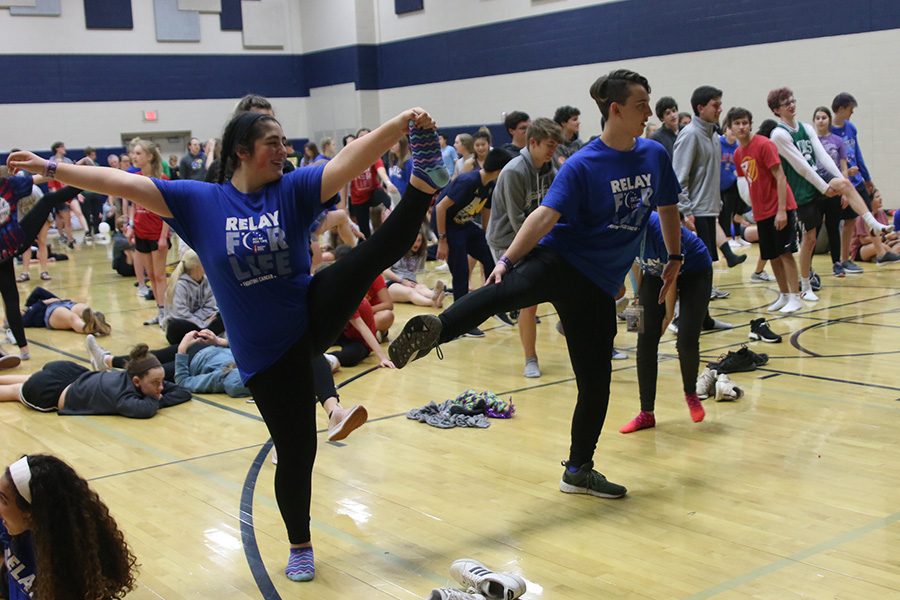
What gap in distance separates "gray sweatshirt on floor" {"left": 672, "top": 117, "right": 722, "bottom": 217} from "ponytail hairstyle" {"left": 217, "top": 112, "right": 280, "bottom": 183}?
578 centimetres

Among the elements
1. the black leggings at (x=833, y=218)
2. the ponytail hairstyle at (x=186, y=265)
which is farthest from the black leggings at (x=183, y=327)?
the black leggings at (x=833, y=218)

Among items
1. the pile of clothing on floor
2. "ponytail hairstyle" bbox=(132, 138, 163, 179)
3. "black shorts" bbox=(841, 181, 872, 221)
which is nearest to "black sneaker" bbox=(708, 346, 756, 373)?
the pile of clothing on floor

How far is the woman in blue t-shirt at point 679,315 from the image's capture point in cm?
597

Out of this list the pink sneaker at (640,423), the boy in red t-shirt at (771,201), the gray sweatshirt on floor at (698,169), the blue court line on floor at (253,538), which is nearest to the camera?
the blue court line on floor at (253,538)

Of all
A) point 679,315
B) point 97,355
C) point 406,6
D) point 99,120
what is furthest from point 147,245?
point 99,120

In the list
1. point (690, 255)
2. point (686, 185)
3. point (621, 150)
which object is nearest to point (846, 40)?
point (686, 185)

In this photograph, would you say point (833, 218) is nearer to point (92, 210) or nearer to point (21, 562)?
point (21, 562)

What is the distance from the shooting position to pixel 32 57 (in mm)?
23344

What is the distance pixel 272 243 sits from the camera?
148 inches

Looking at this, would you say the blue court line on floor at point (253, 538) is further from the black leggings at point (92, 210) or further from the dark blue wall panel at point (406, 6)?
the dark blue wall panel at point (406, 6)

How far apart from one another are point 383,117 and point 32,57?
28.5ft

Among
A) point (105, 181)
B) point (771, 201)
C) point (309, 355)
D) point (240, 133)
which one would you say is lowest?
point (309, 355)

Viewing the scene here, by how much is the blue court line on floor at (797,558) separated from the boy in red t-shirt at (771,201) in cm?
518

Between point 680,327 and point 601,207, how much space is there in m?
1.79
